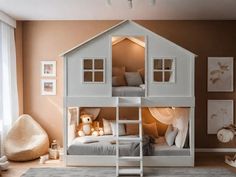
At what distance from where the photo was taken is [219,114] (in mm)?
6141

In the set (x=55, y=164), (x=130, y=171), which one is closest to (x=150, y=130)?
(x=130, y=171)

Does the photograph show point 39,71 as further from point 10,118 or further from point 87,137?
point 87,137

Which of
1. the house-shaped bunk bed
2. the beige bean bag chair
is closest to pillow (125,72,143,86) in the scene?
the house-shaped bunk bed

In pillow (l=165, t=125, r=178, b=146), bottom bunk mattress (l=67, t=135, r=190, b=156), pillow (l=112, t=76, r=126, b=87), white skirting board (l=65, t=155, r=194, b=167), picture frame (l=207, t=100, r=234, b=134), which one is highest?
pillow (l=112, t=76, r=126, b=87)

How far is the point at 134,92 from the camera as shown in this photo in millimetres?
5133

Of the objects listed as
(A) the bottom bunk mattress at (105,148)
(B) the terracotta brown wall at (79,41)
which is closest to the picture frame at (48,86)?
(B) the terracotta brown wall at (79,41)

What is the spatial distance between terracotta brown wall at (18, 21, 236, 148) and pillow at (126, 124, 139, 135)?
1.33 meters

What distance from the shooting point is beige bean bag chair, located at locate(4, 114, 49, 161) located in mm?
5449

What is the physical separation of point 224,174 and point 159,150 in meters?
1.03

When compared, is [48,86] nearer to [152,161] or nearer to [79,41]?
[79,41]

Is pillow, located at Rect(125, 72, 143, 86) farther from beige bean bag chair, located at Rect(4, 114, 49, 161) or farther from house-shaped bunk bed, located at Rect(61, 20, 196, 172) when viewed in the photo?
beige bean bag chair, located at Rect(4, 114, 49, 161)

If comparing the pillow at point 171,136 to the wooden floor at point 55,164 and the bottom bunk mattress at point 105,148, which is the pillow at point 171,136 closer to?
the bottom bunk mattress at point 105,148

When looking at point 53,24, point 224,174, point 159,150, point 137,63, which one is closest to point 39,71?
point 53,24

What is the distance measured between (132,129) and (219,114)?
5.87 feet
